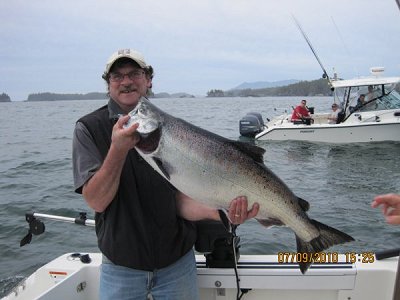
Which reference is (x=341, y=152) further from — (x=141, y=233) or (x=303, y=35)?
(x=141, y=233)

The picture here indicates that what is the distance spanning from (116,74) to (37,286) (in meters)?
2.57

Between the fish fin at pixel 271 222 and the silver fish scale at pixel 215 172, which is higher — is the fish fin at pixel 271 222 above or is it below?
below

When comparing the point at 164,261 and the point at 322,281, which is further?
the point at 322,281

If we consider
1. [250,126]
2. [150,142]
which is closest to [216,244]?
[150,142]

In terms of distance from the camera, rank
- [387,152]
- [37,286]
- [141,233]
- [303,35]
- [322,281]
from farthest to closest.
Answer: [303,35]
[387,152]
[37,286]
[322,281]
[141,233]

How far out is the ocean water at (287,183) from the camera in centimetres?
834

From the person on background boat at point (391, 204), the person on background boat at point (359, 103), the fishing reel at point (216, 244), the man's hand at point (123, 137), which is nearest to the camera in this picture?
the person on background boat at point (391, 204)

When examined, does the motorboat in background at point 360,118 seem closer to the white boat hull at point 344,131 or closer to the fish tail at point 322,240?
the white boat hull at point 344,131

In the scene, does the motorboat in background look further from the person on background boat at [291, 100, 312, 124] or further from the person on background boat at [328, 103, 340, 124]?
the person on background boat at [291, 100, 312, 124]

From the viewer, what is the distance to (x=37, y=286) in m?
4.28

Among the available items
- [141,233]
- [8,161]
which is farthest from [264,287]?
[8,161]

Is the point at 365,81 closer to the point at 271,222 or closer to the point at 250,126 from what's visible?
the point at 250,126

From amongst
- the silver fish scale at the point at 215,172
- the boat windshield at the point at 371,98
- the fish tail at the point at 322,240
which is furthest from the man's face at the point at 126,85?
the boat windshield at the point at 371,98

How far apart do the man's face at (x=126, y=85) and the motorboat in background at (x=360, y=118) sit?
1917cm
